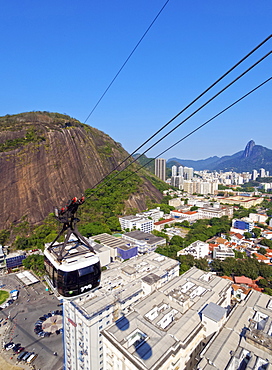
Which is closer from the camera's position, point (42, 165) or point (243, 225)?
point (243, 225)

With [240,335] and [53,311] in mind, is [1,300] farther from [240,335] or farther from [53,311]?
[240,335]

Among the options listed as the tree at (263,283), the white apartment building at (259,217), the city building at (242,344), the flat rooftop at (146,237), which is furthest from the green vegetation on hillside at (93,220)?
the white apartment building at (259,217)

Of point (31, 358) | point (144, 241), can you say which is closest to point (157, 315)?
point (31, 358)

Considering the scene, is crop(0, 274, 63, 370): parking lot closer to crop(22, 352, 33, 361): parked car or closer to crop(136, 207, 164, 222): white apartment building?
crop(22, 352, 33, 361): parked car

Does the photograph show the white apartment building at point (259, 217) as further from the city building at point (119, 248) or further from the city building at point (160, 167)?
the city building at point (160, 167)

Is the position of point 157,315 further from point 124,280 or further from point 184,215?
point 184,215

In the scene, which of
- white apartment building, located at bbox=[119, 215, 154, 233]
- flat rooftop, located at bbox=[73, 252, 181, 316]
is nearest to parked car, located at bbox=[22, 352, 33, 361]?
flat rooftop, located at bbox=[73, 252, 181, 316]
